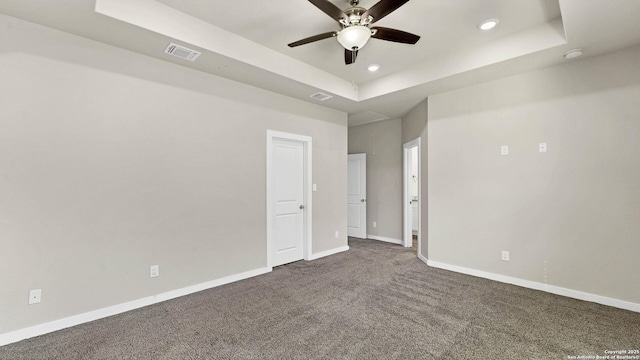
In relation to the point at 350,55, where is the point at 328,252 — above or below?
below

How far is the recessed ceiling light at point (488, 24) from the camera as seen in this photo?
2.73 metres

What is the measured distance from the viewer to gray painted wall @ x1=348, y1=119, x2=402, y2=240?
5.86 meters

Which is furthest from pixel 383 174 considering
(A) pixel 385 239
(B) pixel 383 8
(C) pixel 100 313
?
(C) pixel 100 313

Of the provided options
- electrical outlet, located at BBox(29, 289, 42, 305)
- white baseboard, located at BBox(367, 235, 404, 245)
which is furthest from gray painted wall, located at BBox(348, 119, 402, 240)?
electrical outlet, located at BBox(29, 289, 42, 305)

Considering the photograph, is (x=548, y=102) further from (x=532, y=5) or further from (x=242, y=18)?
(x=242, y=18)

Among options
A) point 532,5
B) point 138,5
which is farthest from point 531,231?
point 138,5

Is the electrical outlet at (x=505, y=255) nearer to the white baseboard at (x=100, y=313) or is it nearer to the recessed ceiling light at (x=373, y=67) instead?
the recessed ceiling light at (x=373, y=67)

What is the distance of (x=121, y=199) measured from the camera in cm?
278

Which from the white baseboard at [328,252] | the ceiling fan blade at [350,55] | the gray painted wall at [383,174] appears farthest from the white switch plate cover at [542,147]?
the white baseboard at [328,252]

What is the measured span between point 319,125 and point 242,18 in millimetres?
2306

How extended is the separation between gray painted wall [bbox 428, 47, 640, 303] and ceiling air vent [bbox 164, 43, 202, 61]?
136 inches

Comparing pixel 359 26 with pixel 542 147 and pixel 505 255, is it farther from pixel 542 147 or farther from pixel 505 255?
pixel 505 255

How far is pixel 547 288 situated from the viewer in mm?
3232

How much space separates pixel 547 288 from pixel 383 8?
12.0ft
